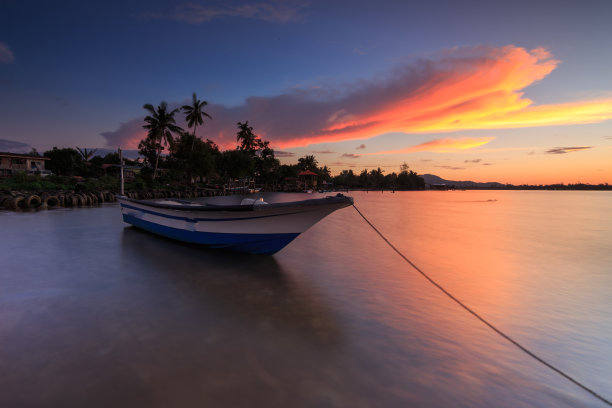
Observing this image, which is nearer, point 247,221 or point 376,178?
point 247,221

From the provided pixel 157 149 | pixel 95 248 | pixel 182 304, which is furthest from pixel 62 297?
pixel 157 149

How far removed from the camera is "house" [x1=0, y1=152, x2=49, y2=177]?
35281mm

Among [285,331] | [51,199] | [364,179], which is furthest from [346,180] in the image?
[285,331]

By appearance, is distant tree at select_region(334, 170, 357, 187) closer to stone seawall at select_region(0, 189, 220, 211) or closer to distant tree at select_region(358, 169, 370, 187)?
distant tree at select_region(358, 169, 370, 187)

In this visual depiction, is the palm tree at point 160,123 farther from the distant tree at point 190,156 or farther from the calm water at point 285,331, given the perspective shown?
the calm water at point 285,331

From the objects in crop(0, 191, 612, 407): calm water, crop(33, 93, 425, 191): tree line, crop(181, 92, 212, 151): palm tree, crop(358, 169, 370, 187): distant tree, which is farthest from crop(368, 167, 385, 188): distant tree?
crop(0, 191, 612, 407): calm water

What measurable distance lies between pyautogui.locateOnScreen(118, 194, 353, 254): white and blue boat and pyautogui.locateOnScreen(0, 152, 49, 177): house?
38.9 metres

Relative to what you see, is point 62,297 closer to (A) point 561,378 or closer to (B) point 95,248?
(B) point 95,248

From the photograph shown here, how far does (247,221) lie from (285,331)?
3064 mm

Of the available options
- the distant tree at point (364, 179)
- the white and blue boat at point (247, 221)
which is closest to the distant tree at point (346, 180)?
the distant tree at point (364, 179)

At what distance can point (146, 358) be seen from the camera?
2.96m

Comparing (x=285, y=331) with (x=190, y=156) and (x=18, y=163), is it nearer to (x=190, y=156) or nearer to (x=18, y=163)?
(x=190, y=156)

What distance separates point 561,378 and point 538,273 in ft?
19.8

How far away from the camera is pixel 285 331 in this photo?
3.70m
